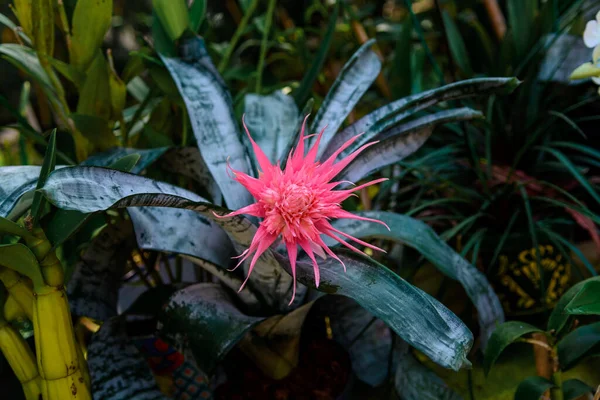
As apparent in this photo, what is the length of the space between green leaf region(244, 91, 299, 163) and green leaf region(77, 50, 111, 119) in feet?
0.52

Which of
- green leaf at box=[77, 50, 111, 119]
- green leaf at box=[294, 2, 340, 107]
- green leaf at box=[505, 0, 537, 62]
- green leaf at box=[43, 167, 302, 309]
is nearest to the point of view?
green leaf at box=[43, 167, 302, 309]

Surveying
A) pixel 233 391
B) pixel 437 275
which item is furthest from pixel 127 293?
pixel 437 275

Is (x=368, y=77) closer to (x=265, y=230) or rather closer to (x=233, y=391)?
(x=265, y=230)

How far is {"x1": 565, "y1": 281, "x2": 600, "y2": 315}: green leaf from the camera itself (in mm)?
401

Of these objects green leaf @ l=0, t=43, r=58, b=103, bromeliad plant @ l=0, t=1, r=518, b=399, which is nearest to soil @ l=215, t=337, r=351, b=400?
bromeliad plant @ l=0, t=1, r=518, b=399

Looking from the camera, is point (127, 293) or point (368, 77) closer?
point (368, 77)

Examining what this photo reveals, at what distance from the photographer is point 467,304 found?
2.05ft

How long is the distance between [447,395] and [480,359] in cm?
12

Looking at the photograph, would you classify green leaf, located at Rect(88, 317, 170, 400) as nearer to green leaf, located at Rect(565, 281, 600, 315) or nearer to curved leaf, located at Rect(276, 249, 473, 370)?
curved leaf, located at Rect(276, 249, 473, 370)

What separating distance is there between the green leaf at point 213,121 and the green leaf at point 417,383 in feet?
0.81

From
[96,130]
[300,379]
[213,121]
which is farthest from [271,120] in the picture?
[300,379]

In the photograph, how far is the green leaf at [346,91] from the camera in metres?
0.54

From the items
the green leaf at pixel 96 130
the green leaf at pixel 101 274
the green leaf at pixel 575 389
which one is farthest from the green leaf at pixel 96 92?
the green leaf at pixel 575 389

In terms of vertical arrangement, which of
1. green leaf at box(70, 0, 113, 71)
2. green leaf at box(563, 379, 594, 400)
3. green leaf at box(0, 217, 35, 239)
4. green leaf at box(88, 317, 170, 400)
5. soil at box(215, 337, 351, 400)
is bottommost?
soil at box(215, 337, 351, 400)
